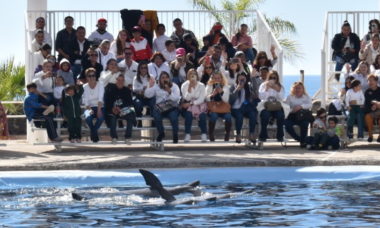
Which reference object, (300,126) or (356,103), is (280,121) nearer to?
(300,126)

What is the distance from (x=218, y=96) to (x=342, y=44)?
13.4ft

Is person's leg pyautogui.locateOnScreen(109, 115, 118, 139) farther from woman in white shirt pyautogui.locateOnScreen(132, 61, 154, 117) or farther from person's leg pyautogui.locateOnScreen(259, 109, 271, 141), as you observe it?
person's leg pyautogui.locateOnScreen(259, 109, 271, 141)

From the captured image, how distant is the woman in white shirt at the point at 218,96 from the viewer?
1898 cm

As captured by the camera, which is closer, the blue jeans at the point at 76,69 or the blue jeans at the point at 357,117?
the blue jeans at the point at 357,117

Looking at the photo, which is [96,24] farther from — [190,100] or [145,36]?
[190,100]

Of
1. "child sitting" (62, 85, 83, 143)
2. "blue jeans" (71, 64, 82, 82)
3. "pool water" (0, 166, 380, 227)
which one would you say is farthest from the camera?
"blue jeans" (71, 64, 82, 82)

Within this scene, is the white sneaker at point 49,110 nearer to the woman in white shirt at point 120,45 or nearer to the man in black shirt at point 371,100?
the woman in white shirt at point 120,45

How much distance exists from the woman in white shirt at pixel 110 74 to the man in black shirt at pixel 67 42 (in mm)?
1248

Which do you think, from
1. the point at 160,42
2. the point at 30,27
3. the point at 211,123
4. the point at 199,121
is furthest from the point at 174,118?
the point at 30,27

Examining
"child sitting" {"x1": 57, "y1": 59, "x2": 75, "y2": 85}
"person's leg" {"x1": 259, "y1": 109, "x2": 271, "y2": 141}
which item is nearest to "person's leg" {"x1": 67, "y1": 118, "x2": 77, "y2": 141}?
"child sitting" {"x1": 57, "y1": 59, "x2": 75, "y2": 85}

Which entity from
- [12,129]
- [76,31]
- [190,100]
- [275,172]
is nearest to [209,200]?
[275,172]

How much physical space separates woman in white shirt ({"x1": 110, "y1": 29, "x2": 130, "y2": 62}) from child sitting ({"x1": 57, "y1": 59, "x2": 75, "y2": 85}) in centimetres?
141

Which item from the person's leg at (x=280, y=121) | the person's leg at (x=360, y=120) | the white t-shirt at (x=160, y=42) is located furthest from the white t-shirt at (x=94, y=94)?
the person's leg at (x=360, y=120)

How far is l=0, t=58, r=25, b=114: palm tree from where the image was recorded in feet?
91.2
